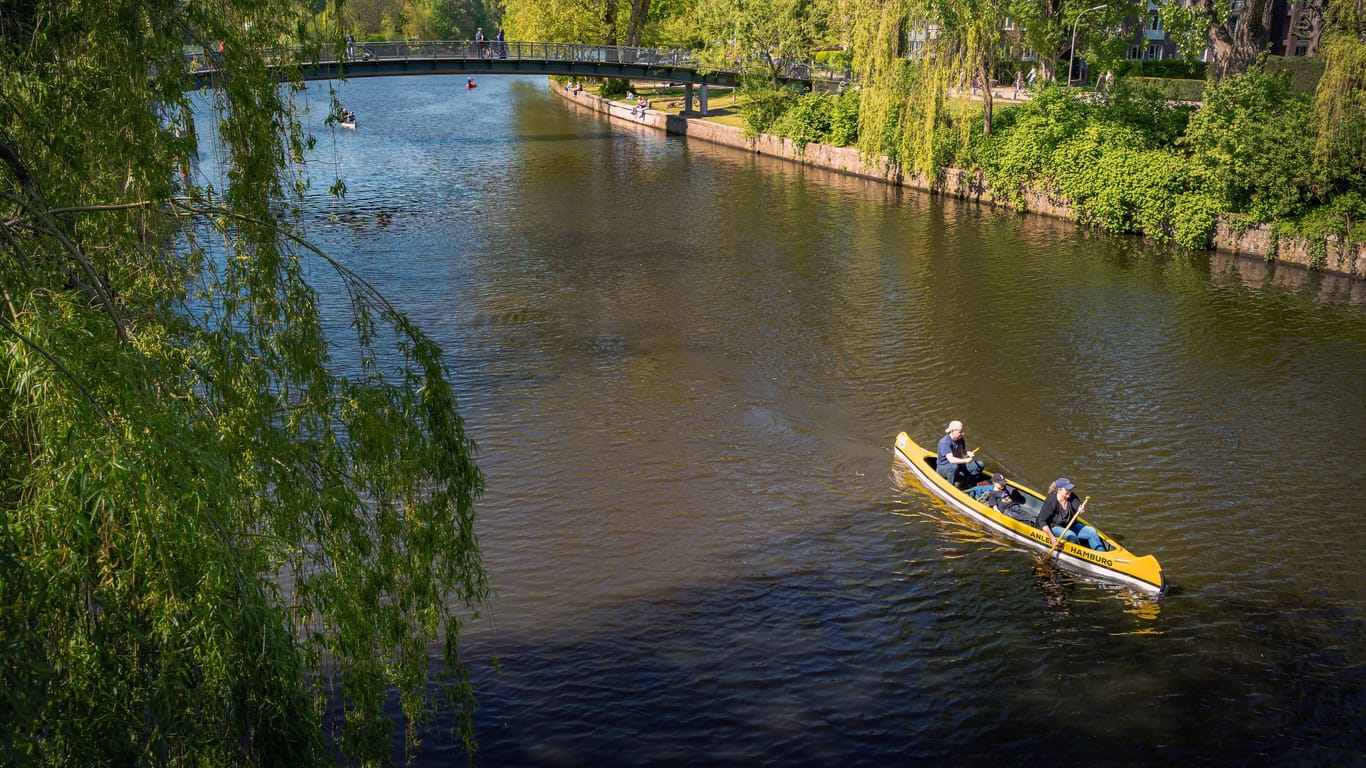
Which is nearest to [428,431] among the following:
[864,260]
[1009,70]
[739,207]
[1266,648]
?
[1266,648]

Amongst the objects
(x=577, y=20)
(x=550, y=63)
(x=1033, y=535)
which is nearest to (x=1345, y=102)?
(x=1033, y=535)

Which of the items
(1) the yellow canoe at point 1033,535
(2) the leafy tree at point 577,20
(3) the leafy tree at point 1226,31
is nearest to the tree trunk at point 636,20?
(2) the leafy tree at point 577,20

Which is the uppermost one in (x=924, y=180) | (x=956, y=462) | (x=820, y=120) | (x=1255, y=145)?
(x=820, y=120)

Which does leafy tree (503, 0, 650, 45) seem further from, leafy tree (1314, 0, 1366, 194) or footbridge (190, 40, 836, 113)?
leafy tree (1314, 0, 1366, 194)

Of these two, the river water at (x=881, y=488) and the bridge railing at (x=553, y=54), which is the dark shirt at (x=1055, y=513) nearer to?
the river water at (x=881, y=488)

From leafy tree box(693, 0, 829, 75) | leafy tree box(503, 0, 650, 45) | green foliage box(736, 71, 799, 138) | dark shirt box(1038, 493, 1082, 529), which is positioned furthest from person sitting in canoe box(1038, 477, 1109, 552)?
leafy tree box(503, 0, 650, 45)

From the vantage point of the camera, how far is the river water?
13.2 m

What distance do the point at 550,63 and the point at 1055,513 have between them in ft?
149

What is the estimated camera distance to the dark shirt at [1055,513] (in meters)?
16.1

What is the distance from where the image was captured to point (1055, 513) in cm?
1622

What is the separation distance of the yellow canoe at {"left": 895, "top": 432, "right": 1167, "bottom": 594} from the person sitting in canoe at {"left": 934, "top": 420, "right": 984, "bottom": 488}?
0.60 feet

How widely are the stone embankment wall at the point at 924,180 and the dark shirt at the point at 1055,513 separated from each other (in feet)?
58.0

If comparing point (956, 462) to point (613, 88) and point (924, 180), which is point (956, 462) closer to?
point (924, 180)

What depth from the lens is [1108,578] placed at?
15.7 m
